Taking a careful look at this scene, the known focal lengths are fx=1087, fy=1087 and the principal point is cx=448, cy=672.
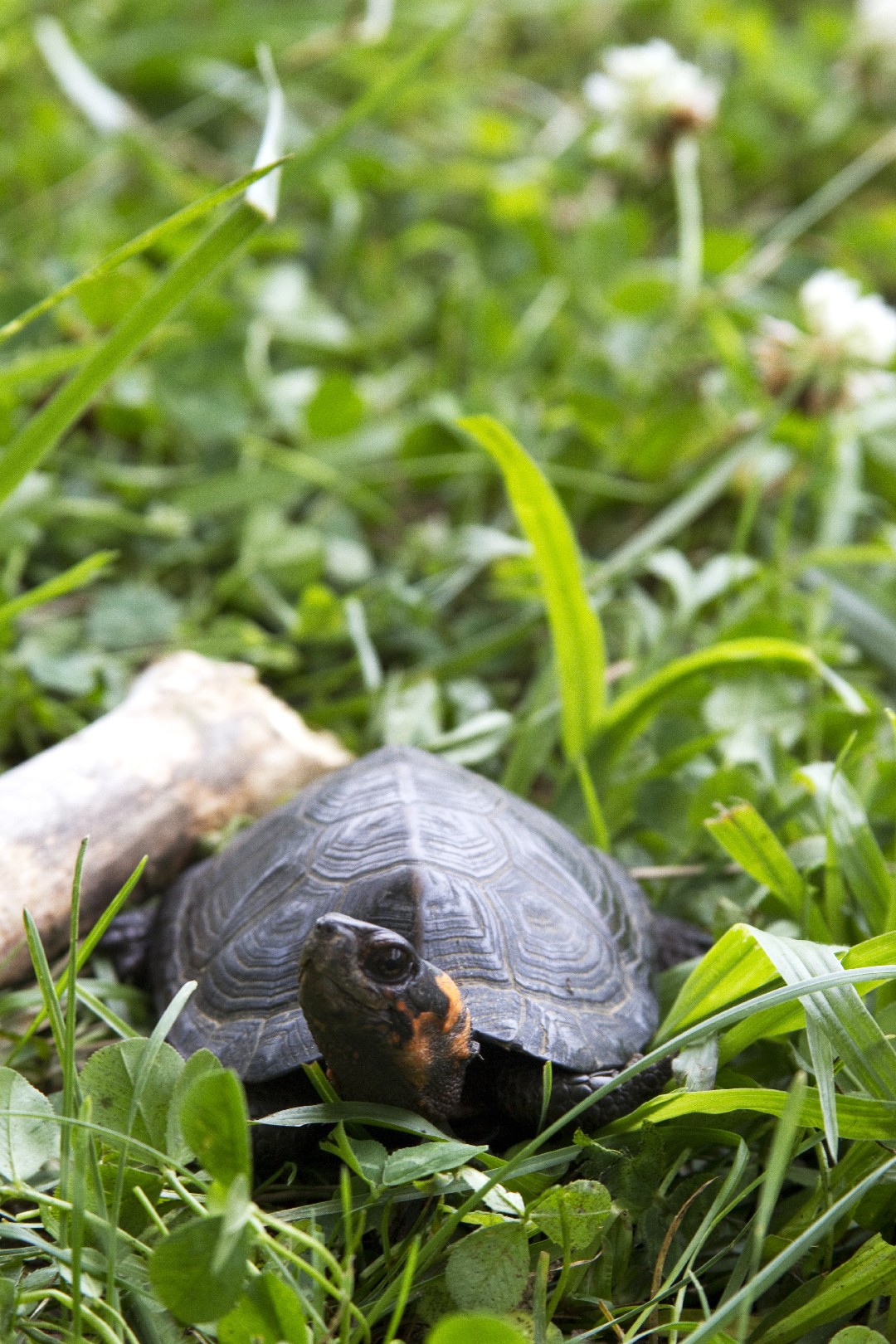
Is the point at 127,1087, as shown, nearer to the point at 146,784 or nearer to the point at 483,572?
the point at 146,784

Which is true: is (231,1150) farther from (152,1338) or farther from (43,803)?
(43,803)

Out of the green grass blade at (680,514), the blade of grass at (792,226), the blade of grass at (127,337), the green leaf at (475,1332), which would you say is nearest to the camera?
the green leaf at (475,1332)

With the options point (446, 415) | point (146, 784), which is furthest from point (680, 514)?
point (146, 784)

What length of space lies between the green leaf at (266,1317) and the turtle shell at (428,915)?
239mm

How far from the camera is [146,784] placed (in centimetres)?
150

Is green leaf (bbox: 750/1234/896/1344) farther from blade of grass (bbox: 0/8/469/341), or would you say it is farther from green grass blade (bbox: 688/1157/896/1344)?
blade of grass (bbox: 0/8/469/341)

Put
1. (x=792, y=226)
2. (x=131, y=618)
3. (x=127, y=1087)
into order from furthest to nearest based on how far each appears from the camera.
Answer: (x=792, y=226) → (x=131, y=618) → (x=127, y=1087)

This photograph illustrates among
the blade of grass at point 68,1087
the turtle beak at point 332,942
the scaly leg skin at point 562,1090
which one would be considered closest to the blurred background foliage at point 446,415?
the scaly leg skin at point 562,1090

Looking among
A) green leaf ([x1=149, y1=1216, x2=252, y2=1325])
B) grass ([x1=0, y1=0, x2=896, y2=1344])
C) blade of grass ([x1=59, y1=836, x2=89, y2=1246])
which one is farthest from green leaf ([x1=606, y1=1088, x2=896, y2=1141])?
blade of grass ([x1=59, y1=836, x2=89, y2=1246])

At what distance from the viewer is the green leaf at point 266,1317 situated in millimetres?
892

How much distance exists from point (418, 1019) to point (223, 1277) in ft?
0.94

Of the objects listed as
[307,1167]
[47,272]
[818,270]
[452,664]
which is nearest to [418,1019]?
[307,1167]

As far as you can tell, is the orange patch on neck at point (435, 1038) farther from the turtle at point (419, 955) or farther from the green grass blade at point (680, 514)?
the green grass blade at point (680, 514)

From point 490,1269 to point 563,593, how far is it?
0.90 meters
